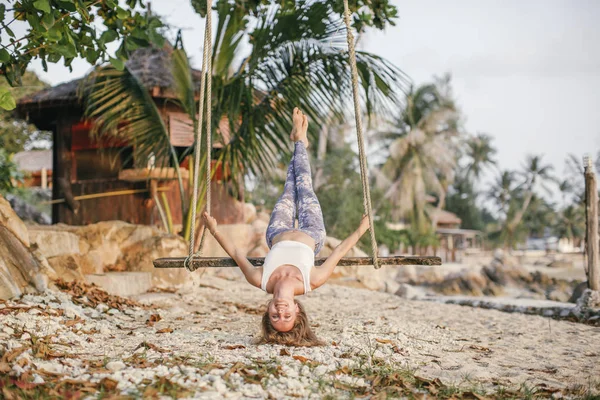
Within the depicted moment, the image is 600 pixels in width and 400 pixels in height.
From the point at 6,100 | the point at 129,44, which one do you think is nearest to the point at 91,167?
the point at 129,44

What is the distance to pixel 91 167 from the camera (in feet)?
32.3

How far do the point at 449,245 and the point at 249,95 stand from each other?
30.0m

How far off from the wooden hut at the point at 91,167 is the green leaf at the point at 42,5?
5.56 meters

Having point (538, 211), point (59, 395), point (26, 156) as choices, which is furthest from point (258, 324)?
point (538, 211)

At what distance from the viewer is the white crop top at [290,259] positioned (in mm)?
3637

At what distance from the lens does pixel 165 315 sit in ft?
16.3

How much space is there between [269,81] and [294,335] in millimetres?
3648

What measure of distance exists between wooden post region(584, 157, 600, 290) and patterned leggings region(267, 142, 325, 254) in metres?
4.95

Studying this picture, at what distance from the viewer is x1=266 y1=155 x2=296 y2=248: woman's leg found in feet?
13.7

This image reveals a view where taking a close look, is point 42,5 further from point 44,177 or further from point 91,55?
point 44,177

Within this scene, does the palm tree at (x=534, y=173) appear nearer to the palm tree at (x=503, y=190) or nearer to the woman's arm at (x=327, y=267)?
the palm tree at (x=503, y=190)

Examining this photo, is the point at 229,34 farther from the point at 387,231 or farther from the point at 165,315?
the point at 387,231

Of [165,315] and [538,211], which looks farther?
[538,211]

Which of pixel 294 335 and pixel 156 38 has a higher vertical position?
pixel 156 38
